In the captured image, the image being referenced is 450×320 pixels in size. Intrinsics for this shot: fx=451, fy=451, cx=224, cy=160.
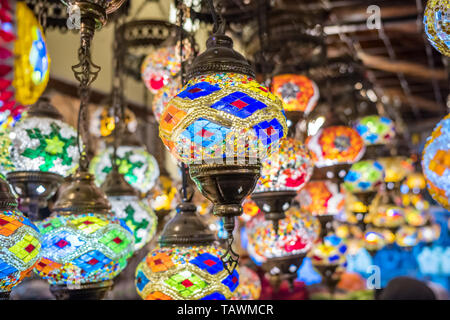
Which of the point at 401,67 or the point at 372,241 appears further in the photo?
the point at 401,67

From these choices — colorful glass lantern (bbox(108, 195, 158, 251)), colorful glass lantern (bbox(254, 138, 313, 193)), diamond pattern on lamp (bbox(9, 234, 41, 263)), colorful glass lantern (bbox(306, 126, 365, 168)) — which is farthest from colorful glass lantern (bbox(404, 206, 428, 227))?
diamond pattern on lamp (bbox(9, 234, 41, 263))

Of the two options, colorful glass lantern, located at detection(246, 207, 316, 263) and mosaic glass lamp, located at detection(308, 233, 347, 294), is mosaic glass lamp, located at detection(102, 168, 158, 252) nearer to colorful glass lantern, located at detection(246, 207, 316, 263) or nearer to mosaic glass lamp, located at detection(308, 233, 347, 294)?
colorful glass lantern, located at detection(246, 207, 316, 263)

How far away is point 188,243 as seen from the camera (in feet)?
4.09

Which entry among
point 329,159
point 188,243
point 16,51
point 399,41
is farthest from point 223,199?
point 399,41

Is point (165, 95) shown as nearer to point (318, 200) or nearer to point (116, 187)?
point (116, 187)

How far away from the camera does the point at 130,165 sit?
1.94 metres

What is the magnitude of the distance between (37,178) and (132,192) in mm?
340

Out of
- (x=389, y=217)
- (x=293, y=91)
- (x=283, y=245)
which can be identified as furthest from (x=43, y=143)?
(x=389, y=217)

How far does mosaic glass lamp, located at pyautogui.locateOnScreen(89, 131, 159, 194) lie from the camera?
6.32 ft

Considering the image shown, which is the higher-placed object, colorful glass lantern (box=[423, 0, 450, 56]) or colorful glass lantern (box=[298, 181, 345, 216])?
colorful glass lantern (box=[423, 0, 450, 56])

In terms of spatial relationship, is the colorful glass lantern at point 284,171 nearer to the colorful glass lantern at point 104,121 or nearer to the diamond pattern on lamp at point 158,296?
the diamond pattern on lamp at point 158,296

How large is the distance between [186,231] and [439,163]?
712mm

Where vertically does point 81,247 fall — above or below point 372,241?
above
